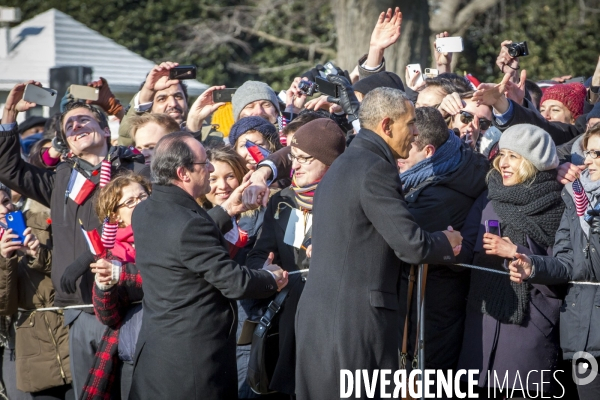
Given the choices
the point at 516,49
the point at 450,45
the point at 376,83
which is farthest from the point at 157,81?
the point at 516,49

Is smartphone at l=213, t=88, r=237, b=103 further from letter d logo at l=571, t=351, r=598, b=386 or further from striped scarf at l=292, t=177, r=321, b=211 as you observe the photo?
letter d logo at l=571, t=351, r=598, b=386

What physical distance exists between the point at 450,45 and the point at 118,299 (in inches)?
121

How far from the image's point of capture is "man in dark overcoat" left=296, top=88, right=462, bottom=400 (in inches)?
163

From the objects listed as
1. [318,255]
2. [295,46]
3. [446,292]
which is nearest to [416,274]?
[446,292]

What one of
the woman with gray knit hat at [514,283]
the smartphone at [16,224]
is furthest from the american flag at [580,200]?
the smartphone at [16,224]

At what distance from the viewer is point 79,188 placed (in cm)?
565

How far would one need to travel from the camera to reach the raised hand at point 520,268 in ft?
14.9

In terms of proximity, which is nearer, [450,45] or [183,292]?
[183,292]

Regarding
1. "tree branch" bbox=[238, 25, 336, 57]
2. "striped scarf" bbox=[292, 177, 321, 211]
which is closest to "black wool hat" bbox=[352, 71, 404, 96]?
"striped scarf" bbox=[292, 177, 321, 211]

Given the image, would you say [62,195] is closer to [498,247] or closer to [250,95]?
[250,95]

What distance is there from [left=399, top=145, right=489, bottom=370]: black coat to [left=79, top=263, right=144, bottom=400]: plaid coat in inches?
58.3

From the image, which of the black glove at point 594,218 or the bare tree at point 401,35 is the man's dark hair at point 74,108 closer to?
the black glove at point 594,218

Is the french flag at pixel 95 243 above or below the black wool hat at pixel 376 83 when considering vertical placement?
below

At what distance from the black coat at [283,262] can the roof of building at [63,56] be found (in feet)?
27.2
